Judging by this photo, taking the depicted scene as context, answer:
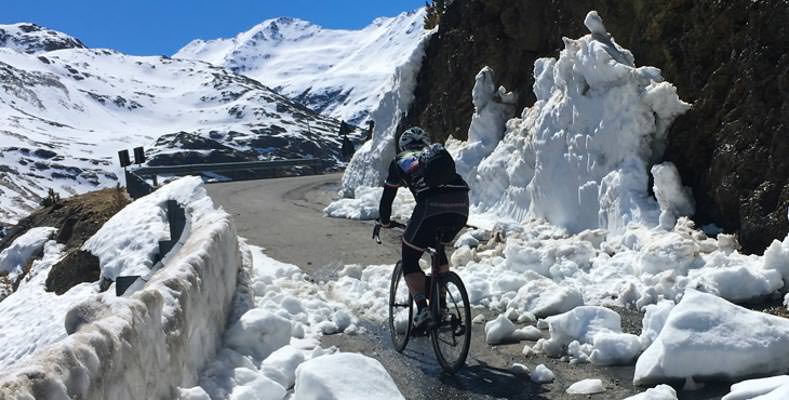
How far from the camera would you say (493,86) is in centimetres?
1698

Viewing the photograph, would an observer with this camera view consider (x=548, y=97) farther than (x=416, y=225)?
Yes

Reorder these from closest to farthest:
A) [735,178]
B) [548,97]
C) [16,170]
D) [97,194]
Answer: [735,178]
[548,97]
[97,194]
[16,170]

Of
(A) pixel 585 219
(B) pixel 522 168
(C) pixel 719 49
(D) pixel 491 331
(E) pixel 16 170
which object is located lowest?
(D) pixel 491 331

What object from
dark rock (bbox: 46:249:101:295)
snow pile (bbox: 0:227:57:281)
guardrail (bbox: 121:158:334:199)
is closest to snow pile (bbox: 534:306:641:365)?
dark rock (bbox: 46:249:101:295)

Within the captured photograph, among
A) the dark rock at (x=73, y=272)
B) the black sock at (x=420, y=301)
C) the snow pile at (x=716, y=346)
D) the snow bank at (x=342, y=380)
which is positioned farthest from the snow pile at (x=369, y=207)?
the snow bank at (x=342, y=380)

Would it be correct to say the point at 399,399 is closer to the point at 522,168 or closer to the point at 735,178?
the point at 735,178

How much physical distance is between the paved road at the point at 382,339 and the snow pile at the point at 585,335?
0.15m

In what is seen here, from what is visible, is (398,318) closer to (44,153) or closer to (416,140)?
(416,140)

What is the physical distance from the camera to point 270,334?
266 inches

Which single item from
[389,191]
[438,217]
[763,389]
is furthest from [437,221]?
[763,389]

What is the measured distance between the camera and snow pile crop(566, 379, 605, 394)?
18.0ft

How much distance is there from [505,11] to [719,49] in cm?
813

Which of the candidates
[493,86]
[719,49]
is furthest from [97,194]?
[719,49]

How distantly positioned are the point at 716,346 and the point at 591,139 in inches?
253
